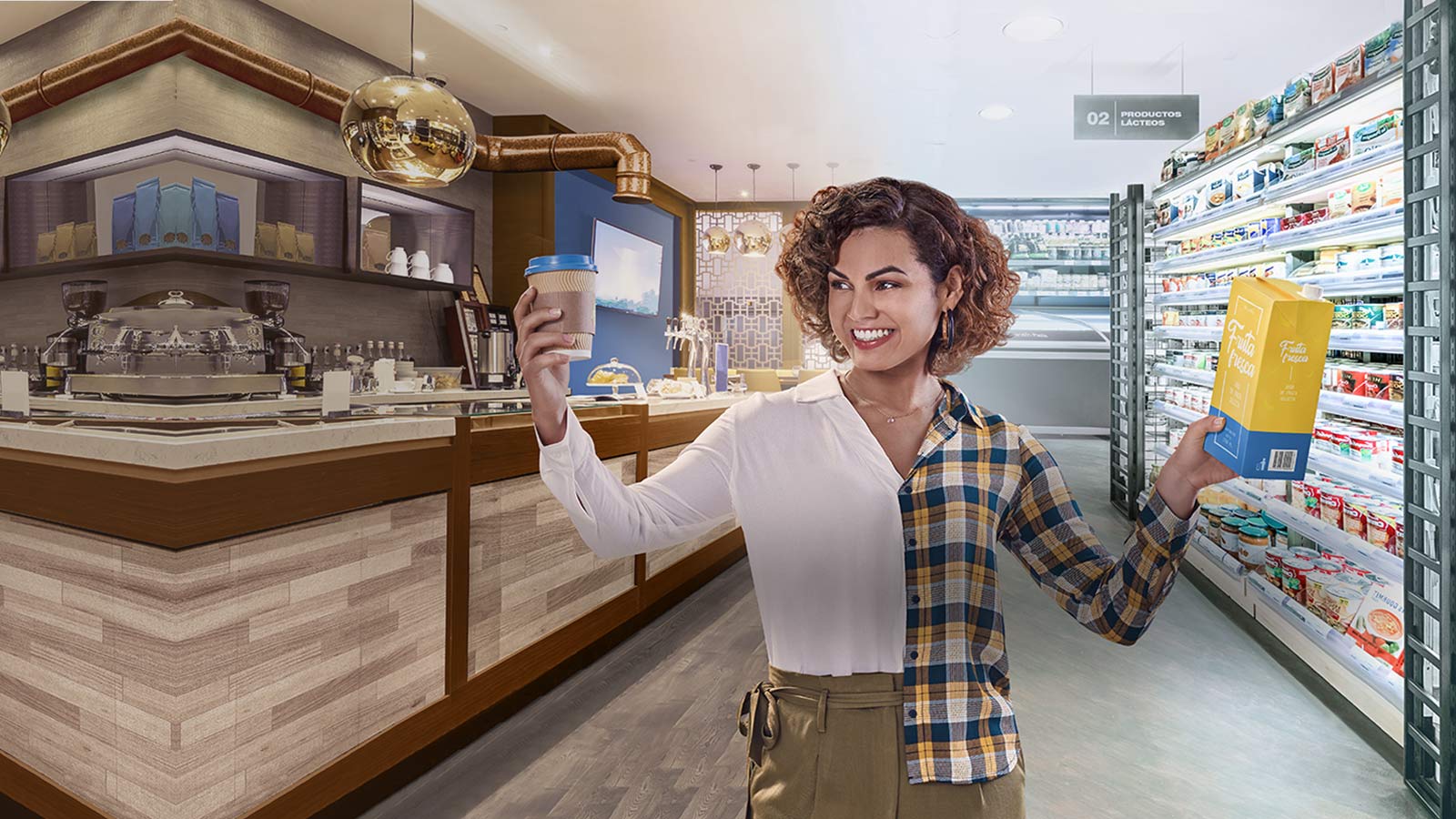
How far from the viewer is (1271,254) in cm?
388

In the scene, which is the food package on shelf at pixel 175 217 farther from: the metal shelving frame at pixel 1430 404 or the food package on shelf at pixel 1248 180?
the food package on shelf at pixel 1248 180

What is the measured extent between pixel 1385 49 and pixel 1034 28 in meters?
2.85

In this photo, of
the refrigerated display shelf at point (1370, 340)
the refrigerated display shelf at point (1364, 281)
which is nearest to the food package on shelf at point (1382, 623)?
the refrigerated display shelf at point (1370, 340)

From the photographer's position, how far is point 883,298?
1040mm

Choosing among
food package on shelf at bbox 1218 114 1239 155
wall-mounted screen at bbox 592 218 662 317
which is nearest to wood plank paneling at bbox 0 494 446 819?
food package on shelf at bbox 1218 114 1239 155

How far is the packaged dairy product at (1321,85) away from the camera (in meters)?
3.13

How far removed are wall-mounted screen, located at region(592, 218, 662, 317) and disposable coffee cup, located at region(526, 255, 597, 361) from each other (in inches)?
285

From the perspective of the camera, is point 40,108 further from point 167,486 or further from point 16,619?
point 167,486

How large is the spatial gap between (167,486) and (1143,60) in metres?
6.69

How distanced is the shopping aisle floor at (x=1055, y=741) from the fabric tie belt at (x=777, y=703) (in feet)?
4.64

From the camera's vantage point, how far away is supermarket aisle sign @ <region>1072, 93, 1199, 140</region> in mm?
5520

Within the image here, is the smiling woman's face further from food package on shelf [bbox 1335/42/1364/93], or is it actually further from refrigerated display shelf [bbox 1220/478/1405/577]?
food package on shelf [bbox 1335/42/1364/93]

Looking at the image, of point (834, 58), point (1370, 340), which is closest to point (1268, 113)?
point (1370, 340)

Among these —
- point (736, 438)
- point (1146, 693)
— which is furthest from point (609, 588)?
point (736, 438)
